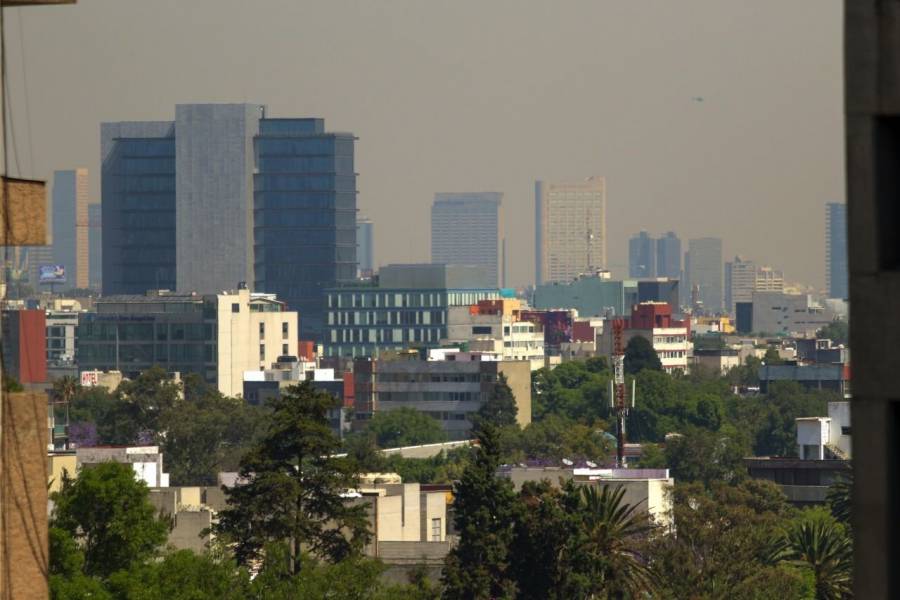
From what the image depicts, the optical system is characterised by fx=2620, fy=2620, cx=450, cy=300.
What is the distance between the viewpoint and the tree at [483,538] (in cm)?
6494

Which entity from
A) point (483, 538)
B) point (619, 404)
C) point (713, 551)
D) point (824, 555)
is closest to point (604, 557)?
point (483, 538)

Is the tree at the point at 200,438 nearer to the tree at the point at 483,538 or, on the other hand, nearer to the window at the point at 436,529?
the window at the point at 436,529

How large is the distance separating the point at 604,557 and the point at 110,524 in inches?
709

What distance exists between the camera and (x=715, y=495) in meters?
95.9

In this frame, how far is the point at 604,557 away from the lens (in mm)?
67500

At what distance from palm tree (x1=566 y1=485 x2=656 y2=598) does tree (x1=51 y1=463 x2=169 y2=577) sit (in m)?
15.3

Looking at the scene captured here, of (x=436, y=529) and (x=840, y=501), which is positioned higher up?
(x=840, y=501)

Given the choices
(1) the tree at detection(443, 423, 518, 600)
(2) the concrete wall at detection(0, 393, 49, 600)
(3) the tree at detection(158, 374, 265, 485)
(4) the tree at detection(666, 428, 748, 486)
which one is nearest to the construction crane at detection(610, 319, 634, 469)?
(4) the tree at detection(666, 428, 748, 486)

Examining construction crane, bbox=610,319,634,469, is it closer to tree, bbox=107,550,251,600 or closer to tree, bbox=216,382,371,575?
tree, bbox=216,382,371,575

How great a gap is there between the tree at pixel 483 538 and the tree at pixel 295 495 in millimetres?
2539

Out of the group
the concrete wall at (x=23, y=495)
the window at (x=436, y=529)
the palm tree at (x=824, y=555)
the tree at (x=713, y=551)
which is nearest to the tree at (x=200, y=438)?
the window at (x=436, y=529)

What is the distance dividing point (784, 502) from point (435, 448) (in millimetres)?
77191

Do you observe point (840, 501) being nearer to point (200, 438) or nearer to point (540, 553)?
point (540, 553)

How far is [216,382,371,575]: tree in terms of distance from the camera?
215ft
